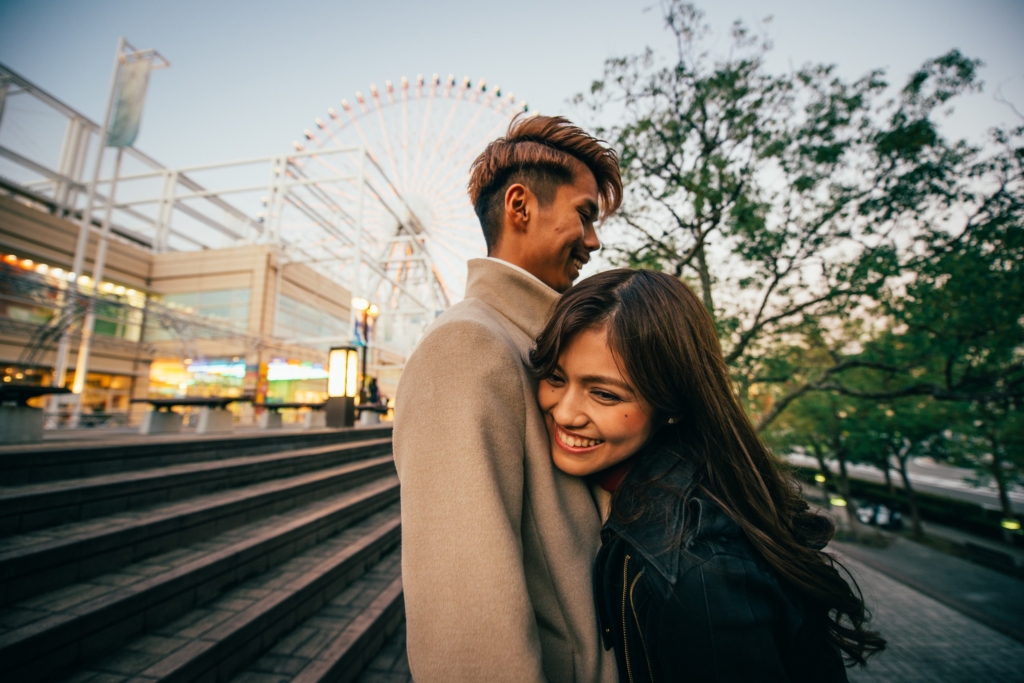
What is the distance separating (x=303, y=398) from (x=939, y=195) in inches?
933

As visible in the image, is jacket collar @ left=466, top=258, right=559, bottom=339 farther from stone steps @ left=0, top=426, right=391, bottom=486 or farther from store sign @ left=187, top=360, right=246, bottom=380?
store sign @ left=187, top=360, right=246, bottom=380

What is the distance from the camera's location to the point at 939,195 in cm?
600

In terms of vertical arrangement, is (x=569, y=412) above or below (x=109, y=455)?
above

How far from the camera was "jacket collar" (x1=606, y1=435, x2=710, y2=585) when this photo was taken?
79cm

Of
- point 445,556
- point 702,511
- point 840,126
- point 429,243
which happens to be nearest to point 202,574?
point 445,556

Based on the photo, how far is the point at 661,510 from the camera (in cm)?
86

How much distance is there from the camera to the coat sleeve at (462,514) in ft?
2.24

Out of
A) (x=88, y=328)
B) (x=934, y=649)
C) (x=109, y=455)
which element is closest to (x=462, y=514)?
(x=109, y=455)

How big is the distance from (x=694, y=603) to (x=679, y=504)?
0.18 metres

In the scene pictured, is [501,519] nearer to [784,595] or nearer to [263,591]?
[784,595]

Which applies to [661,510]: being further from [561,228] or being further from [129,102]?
[129,102]

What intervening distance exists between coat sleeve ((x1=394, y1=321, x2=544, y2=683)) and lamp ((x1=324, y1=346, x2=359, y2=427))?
9.26 metres

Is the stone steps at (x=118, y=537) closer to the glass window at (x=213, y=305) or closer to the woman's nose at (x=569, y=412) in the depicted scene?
the woman's nose at (x=569, y=412)

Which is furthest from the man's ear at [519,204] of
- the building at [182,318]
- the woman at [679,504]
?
the building at [182,318]
